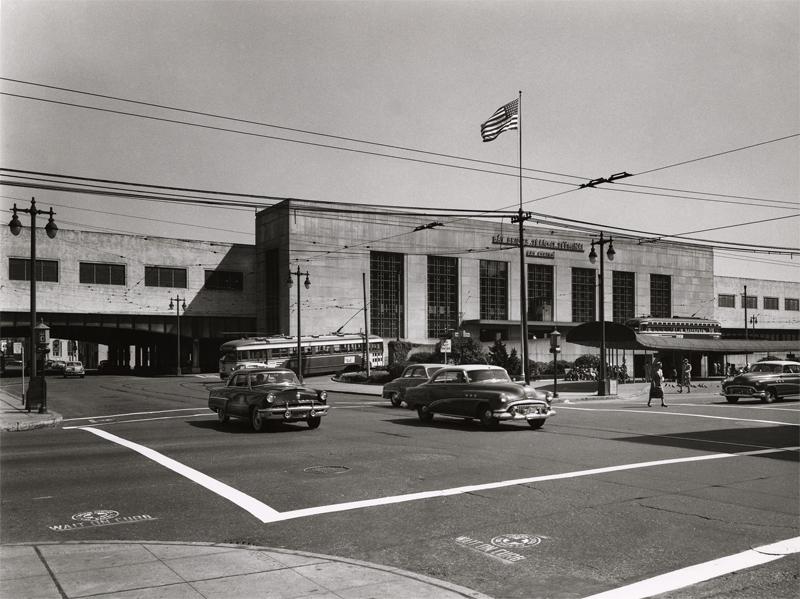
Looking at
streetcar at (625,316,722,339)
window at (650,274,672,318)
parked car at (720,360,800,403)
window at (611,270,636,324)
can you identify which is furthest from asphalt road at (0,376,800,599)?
window at (650,274,672,318)

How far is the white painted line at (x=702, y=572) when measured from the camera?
5.86 metres

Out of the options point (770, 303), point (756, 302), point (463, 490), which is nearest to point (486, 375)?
point (463, 490)

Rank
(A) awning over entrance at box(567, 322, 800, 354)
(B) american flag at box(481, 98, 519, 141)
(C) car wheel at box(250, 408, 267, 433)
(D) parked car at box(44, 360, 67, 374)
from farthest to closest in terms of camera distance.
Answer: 1. (D) parked car at box(44, 360, 67, 374)
2. (A) awning over entrance at box(567, 322, 800, 354)
3. (B) american flag at box(481, 98, 519, 141)
4. (C) car wheel at box(250, 408, 267, 433)

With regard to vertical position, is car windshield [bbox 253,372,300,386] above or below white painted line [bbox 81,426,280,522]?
above

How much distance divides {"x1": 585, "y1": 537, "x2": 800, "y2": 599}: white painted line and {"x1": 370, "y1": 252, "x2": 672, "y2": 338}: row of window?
174ft

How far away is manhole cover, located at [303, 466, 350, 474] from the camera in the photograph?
11.5 meters

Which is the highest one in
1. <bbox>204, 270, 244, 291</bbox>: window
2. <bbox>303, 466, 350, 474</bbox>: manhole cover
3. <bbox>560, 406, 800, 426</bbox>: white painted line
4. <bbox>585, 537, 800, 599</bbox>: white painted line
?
<bbox>204, 270, 244, 291</bbox>: window

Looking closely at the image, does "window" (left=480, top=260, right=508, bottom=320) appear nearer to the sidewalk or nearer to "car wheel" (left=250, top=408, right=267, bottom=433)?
"car wheel" (left=250, top=408, right=267, bottom=433)

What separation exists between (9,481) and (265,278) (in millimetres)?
60698

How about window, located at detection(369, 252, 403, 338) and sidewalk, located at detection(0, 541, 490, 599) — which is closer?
sidewalk, located at detection(0, 541, 490, 599)

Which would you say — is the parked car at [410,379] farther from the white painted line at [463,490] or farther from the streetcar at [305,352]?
the streetcar at [305,352]

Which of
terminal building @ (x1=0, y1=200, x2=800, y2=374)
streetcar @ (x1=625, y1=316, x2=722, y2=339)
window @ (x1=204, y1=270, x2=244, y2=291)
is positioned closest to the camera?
streetcar @ (x1=625, y1=316, x2=722, y2=339)

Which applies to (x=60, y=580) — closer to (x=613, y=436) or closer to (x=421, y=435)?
(x=421, y=435)

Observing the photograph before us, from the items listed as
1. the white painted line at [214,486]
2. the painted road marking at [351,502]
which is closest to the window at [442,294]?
the white painted line at [214,486]
